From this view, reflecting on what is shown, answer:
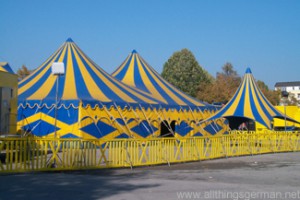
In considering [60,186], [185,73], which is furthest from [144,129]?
[185,73]

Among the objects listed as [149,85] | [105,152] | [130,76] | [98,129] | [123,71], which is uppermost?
[123,71]

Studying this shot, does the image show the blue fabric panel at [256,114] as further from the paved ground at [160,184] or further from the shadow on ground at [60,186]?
the shadow on ground at [60,186]

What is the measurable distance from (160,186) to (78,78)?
14442mm

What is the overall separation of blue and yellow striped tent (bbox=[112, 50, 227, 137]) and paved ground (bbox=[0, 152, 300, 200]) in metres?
11.4

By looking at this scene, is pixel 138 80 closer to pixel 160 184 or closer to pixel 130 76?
pixel 130 76

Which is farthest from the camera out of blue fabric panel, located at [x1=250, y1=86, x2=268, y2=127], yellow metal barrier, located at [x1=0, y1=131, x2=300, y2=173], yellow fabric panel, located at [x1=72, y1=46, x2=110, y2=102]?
blue fabric panel, located at [x1=250, y1=86, x2=268, y2=127]

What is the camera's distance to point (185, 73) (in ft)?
186

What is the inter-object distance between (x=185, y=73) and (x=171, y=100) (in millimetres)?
31119

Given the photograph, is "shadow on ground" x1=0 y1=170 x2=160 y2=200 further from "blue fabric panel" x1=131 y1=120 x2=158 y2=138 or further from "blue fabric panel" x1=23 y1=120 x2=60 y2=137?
"blue fabric panel" x1=131 y1=120 x2=158 y2=138

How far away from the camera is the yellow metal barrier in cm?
1143

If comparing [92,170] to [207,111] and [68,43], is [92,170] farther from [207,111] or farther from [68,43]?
[207,111]

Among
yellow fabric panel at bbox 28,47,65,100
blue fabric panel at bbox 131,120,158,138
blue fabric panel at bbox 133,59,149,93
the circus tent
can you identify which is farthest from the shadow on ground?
blue fabric panel at bbox 133,59,149,93

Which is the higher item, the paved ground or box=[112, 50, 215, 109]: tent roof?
box=[112, 50, 215, 109]: tent roof

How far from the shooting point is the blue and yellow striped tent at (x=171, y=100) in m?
25.3
